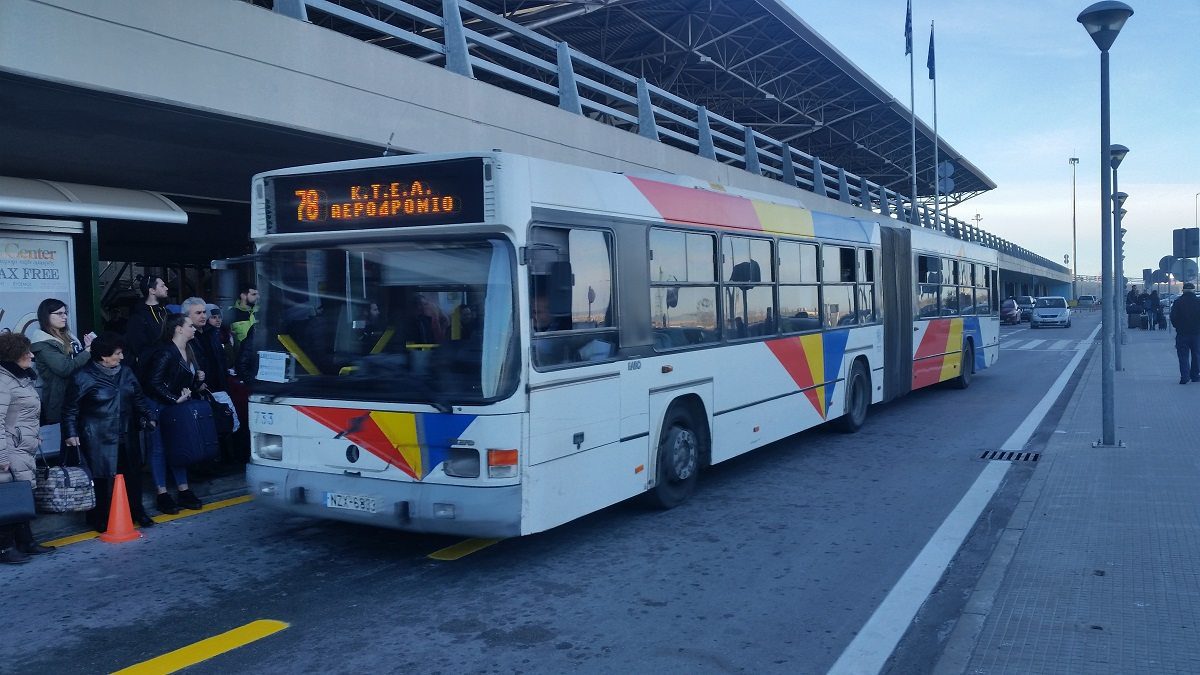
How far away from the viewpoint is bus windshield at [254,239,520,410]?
20.1ft

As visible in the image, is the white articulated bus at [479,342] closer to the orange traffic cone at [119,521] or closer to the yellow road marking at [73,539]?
the orange traffic cone at [119,521]

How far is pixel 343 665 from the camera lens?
4.87 m

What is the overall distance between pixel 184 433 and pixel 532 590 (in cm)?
386

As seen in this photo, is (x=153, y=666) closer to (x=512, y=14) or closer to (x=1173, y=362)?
(x=512, y=14)

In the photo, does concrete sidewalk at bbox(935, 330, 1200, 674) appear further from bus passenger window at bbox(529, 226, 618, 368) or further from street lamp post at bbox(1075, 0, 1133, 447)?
bus passenger window at bbox(529, 226, 618, 368)

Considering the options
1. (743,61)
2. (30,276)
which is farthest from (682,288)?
(743,61)

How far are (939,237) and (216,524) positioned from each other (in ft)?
43.4

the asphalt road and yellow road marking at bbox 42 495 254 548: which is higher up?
yellow road marking at bbox 42 495 254 548

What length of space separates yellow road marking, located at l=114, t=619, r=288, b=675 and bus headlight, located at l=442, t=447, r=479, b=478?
136 centimetres

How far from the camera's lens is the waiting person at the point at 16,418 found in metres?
6.61

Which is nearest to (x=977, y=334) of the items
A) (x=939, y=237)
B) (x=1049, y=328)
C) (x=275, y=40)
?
(x=939, y=237)

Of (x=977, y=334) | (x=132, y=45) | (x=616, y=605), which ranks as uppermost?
(x=132, y=45)

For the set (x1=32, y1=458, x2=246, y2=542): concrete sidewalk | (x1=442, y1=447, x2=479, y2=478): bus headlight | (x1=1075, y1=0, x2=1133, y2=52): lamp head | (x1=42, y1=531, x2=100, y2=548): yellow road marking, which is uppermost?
(x1=1075, y1=0, x2=1133, y2=52): lamp head

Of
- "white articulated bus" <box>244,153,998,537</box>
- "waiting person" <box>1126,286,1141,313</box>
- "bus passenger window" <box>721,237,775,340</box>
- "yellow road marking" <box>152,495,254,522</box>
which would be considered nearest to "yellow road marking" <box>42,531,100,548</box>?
"yellow road marking" <box>152,495,254,522</box>
